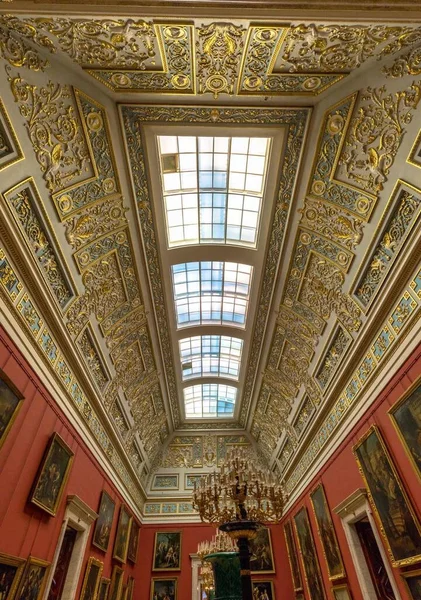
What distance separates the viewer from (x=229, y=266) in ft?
37.3

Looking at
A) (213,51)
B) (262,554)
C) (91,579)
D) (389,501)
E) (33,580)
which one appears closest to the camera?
(213,51)

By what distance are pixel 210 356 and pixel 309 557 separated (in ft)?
27.6

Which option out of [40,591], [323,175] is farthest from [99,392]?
[323,175]

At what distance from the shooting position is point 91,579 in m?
9.67

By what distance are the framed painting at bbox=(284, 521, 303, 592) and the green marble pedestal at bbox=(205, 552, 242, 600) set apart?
36.8 ft

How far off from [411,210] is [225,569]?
6674 millimetres

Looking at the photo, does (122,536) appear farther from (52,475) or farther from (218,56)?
(218,56)

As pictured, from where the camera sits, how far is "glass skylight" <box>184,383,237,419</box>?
18034 millimetres

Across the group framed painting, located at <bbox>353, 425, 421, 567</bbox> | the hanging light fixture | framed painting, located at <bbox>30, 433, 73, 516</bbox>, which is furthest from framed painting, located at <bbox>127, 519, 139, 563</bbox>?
framed painting, located at <bbox>353, 425, 421, 567</bbox>

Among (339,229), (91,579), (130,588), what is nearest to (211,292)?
(339,229)

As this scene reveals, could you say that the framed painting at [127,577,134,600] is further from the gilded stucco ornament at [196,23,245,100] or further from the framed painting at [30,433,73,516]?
the gilded stucco ornament at [196,23,245,100]

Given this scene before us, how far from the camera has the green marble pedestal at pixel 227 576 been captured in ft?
16.6

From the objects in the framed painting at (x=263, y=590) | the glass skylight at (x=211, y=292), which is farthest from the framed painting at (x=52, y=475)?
the framed painting at (x=263, y=590)

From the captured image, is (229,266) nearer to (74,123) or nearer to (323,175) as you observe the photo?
(323,175)
